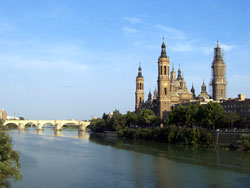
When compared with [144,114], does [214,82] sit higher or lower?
higher

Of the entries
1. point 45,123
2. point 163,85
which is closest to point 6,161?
point 163,85

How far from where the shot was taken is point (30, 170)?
3606cm

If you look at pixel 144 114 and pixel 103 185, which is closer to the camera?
pixel 103 185

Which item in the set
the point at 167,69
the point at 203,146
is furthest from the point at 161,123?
the point at 203,146

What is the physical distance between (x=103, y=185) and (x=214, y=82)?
7352 centimetres

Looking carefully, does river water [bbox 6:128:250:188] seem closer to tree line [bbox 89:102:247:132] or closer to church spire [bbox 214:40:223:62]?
tree line [bbox 89:102:247:132]

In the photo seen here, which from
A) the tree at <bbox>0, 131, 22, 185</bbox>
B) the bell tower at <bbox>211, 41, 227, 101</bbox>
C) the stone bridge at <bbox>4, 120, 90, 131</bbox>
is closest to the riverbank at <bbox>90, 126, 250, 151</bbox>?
the bell tower at <bbox>211, 41, 227, 101</bbox>

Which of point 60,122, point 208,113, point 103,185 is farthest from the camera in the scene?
point 60,122

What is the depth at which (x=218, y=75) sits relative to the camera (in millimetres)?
96375

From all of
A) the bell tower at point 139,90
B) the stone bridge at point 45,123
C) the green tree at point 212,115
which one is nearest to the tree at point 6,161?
the green tree at point 212,115

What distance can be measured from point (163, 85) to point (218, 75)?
15210 mm

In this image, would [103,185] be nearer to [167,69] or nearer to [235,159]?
[235,159]

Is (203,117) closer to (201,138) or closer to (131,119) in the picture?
(201,138)

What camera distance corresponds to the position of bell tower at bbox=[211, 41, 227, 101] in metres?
96.0
